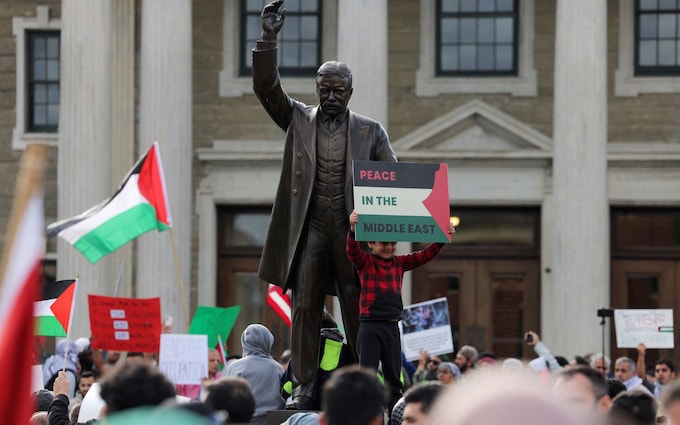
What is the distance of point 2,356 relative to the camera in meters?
4.20

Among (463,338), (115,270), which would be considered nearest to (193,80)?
(115,270)

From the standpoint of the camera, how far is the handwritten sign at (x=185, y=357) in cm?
1357

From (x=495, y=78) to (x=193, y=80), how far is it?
5.47 meters

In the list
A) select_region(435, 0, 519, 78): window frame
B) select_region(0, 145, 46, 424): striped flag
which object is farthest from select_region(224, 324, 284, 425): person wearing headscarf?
select_region(435, 0, 519, 78): window frame

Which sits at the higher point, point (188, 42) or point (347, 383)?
point (188, 42)

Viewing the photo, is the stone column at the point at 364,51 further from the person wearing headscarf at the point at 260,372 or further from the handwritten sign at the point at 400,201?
the handwritten sign at the point at 400,201

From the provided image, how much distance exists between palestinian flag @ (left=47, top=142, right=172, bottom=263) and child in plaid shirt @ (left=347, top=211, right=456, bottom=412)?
28.4ft

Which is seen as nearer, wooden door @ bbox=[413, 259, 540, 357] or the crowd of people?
the crowd of people

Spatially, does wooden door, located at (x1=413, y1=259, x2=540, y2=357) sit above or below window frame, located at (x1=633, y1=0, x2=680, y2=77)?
below

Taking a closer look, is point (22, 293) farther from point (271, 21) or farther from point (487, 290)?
point (487, 290)

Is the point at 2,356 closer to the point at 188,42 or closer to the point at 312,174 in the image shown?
the point at 312,174

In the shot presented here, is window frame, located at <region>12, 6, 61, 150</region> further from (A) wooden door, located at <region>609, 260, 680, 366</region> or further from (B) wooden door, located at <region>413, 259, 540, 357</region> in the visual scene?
(A) wooden door, located at <region>609, 260, 680, 366</region>

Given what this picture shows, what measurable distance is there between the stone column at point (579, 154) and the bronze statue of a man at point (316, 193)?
14.4m

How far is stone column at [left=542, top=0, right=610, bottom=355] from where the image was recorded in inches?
910
